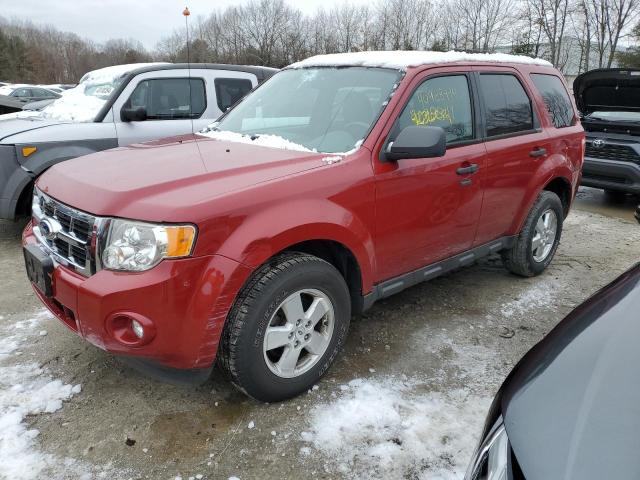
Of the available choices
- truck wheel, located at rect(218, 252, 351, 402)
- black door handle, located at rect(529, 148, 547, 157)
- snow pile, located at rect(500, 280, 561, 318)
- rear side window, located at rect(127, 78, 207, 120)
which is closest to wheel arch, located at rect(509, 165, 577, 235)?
black door handle, located at rect(529, 148, 547, 157)

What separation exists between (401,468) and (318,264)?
103 cm

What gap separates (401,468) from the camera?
7.50ft

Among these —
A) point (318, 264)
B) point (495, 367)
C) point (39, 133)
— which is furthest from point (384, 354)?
point (39, 133)

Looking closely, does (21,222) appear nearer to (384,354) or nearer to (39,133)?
(39,133)

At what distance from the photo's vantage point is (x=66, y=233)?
247 centimetres

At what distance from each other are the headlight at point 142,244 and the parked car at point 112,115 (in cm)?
331

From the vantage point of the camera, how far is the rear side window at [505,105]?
3721mm

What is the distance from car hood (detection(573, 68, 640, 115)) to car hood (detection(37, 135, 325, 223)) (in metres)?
6.26

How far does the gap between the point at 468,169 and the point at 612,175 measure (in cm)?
522

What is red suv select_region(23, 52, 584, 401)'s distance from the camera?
2.22 m

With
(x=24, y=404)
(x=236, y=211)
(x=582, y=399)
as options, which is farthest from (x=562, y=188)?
(x=24, y=404)

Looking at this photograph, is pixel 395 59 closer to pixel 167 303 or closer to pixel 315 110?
pixel 315 110

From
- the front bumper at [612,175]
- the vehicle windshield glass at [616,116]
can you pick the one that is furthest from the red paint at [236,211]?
the vehicle windshield glass at [616,116]

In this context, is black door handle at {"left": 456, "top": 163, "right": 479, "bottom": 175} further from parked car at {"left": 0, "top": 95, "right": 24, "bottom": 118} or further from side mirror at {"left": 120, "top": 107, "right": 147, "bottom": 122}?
parked car at {"left": 0, "top": 95, "right": 24, "bottom": 118}
